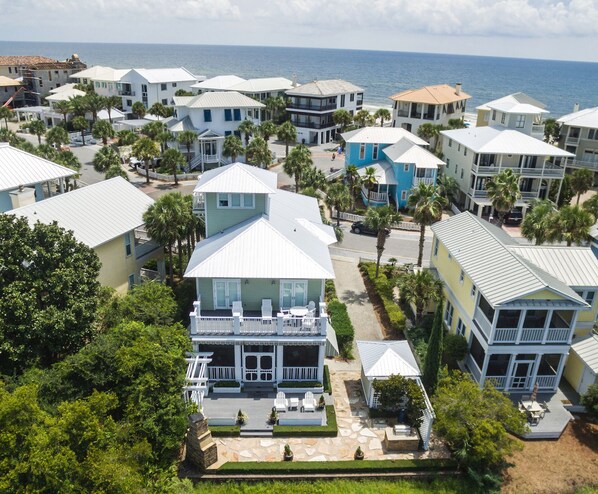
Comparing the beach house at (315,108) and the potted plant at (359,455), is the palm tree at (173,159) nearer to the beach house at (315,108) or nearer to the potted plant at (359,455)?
the beach house at (315,108)

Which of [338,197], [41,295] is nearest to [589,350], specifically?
[338,197]

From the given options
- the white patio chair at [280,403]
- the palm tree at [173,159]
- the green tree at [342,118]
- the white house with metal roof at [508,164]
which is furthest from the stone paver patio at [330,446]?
the green tree at [342,118]

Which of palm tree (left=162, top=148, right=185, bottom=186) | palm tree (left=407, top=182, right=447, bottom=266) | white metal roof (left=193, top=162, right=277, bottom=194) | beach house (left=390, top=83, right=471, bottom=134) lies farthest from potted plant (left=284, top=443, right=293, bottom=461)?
beach house (left=390, top=83, right=471, bottom=134)

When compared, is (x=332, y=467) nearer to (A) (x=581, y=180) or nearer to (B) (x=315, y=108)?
(A) (x=581, y=180)

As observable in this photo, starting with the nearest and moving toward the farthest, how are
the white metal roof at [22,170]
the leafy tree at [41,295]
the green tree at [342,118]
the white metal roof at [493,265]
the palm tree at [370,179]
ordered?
the leafy tree at [41,295]
the white metal roof at [493,265]
the white metal roof at [22,170]
the palm tree at [370,179]
the green tree at [342,118]

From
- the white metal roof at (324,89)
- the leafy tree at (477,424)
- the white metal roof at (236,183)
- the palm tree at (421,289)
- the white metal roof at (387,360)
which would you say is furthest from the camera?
the white metal roof at (324,89)
